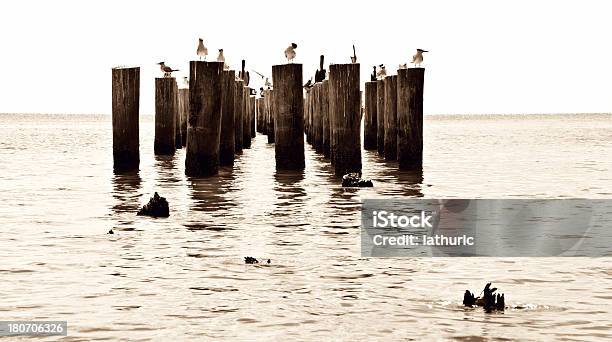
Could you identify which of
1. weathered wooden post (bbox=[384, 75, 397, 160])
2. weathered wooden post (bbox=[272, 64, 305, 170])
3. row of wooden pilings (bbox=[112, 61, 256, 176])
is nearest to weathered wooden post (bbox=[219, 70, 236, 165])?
row of wooden pilings (bbox=[112, 61, 256, 176])

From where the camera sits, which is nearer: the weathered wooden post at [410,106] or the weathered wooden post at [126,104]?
the weathered wooden post at [126,104]

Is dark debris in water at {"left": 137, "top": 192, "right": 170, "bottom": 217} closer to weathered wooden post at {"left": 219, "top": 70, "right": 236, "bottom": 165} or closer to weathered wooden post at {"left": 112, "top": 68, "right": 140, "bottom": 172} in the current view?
weathered wooden post at {"left": 112, "top": 68, "right": 140, "bottom": 172}

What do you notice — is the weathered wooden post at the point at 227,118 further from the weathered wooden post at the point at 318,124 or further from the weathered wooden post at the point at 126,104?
the weathered wooden post at the point at 318,124

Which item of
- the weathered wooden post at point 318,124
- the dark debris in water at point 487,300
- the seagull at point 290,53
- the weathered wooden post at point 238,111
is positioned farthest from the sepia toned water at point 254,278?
the weathered wooden post at point 318,124

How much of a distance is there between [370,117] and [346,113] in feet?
36.5

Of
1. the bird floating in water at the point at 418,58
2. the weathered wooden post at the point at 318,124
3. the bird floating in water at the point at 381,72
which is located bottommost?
the weathered wooden post at the point at 318,124

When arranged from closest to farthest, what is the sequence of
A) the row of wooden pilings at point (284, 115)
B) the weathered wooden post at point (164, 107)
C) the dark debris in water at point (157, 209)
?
the dark debris in water at point (157, 209) → the row of wooden pilings at point (284, 115) → the weathered wooden post at point (164, 107)

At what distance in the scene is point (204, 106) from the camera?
16.2 metres

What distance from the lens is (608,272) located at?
27.4 feet

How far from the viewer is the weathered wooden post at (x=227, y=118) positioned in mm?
20094

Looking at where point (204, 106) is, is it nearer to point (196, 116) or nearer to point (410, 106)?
point (196, 116)

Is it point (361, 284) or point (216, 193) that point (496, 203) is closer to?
point (216, 193)

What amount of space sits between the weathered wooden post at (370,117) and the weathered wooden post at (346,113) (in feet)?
26.7

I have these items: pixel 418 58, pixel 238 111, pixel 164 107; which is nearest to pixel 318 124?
pixel 238 111
